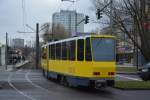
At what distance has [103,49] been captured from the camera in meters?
27.2

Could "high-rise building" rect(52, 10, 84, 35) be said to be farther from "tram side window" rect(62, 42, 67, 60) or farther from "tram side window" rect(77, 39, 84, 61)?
"tram side window" rect(77, 39, 84, 61)

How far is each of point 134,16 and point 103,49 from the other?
1229cm

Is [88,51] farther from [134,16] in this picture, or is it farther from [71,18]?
[71,18]

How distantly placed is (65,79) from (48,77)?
8415 millimetres

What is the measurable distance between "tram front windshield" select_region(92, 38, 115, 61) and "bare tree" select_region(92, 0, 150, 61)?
1143 cm

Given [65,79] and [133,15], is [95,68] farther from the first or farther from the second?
[133,15]

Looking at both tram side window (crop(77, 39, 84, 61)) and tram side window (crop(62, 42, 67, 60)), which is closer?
tram side window (crop(77, 39, 84, 61))

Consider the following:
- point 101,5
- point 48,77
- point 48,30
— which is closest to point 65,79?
point 48,77

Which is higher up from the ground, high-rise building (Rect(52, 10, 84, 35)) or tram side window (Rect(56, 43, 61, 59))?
high-rise building (Rect(52, 10, 84, 35))

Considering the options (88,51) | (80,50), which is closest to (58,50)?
(80,50)

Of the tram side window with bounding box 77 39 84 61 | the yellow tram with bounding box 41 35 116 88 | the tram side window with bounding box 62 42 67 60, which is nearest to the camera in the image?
the yellow tram with bounding box 41 35 116 88

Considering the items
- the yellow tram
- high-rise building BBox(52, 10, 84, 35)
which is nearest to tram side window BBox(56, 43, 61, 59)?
the yellow tram

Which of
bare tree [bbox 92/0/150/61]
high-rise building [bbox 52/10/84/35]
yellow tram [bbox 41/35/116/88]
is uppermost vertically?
high-rise building [bbox 52/10/84/35]

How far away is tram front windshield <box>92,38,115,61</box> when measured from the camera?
2697 centimetres
